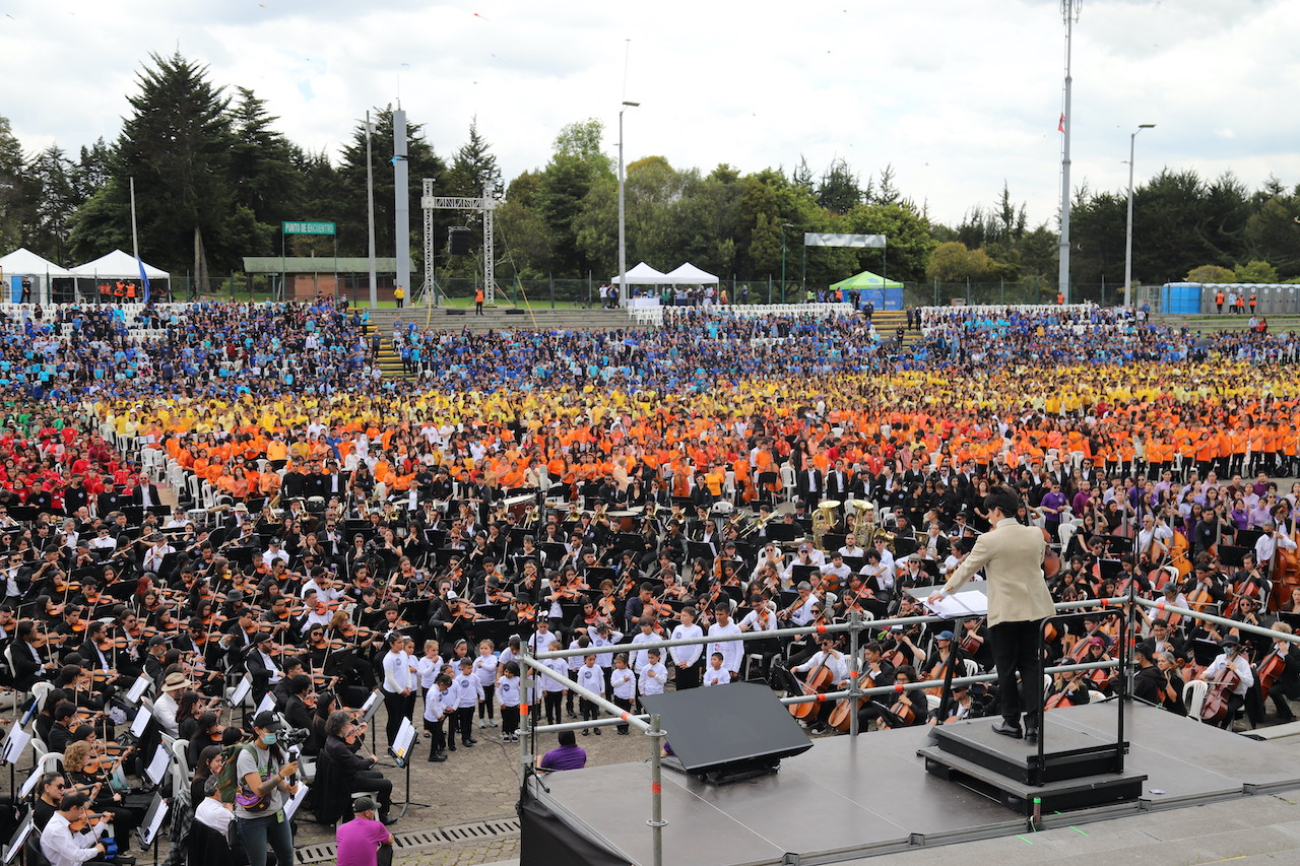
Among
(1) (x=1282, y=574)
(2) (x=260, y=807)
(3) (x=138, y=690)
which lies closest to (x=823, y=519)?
(1) (x=1282, y=574)

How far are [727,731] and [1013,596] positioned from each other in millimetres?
1779

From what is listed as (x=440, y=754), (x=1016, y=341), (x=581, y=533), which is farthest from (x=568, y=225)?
(x=440, y=754)

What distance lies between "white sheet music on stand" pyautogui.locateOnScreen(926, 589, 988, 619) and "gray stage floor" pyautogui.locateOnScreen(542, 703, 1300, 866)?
814 millimetres

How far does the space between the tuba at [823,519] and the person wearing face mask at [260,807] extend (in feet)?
34.9

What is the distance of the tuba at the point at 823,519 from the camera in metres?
18.2

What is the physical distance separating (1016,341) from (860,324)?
6.81 metres

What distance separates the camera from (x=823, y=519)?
62.3 feet

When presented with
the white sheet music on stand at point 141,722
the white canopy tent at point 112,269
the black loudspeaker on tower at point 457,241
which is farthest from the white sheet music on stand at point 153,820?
the white canopy tent at point 112,269

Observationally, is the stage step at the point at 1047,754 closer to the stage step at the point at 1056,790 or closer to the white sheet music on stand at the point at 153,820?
the stage step at the point at 1056,790

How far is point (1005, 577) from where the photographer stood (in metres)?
6.52

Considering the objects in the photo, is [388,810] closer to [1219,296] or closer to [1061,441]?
[1061,441]

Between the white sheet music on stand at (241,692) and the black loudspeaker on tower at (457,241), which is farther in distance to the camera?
the black loudspeaker on tower at (457,241)

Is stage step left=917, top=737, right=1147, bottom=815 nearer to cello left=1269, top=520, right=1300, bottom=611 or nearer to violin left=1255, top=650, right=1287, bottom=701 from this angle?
violin left=1255, top=650, right=1287, bottom=701

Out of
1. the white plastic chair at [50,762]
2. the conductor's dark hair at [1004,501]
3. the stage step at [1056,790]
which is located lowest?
the white plastic chair at [50,762]
